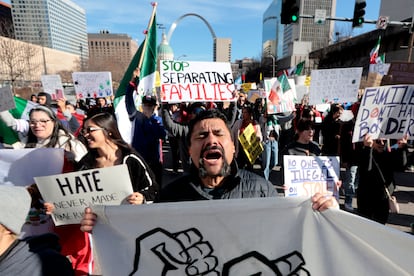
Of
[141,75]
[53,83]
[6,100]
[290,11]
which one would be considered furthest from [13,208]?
[290,11]

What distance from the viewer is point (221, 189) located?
165cm

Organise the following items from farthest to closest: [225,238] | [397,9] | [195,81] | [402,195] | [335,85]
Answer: [397,9], [335,85], [402,195], [195,81], [225,238]

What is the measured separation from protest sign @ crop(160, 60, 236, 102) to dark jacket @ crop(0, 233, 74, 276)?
11.0 ft

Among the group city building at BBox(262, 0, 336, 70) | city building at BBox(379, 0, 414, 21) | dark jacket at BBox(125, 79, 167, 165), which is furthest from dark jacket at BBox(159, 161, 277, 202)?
city building at BBox(262, 0, 336, 70)

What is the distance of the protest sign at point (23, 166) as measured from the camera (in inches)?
84.4

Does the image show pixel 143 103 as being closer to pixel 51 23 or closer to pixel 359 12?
pixel 359 12

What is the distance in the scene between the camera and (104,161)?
7.61ft

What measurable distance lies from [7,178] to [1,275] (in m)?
1.25

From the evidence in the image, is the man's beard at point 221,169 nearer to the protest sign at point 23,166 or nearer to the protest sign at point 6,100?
the protest sign at point 23,166

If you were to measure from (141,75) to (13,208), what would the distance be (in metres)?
2.70

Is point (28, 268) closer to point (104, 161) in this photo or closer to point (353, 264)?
Answer: point (104, 161)

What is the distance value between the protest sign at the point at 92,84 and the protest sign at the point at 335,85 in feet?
19.4

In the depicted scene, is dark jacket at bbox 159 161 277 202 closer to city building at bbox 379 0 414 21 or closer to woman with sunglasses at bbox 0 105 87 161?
woman with sunglasses at bbox 0 105 87 161

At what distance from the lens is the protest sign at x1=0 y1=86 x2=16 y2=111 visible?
3.48 meters
